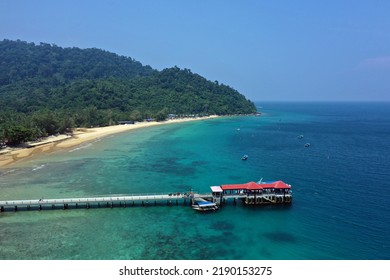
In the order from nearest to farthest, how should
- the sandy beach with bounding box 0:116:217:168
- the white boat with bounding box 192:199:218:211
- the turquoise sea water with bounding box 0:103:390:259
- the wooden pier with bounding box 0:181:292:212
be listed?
the turquoise sea water with bounding box 0:103:390:259, the white boat with bounding box 192:199:218:211, the wooden pier with bounding box 0:181:292:212, the sandy beach with bounding box 0:116:217:168

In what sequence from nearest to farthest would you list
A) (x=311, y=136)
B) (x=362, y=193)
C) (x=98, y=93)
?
1. (x=362, y=193)
2. (x=311, y=136)
3. (x=98, y=93)

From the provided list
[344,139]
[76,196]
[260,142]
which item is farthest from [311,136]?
[76,196]

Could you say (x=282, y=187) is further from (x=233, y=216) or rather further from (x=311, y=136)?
(x=311, y=136)

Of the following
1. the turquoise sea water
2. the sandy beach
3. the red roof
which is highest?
the sandy beach

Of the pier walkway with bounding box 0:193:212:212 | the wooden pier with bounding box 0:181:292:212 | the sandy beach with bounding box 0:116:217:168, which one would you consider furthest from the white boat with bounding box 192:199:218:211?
the sandy beach with bounding box 0:116:217:168

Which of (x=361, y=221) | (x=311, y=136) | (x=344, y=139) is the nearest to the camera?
(x=361, y=221)

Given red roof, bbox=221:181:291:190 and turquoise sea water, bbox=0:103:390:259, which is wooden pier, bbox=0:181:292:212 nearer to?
red roof, bbox=221:181:291:190

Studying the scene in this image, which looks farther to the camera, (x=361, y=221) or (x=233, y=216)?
(x=233, y=216)
